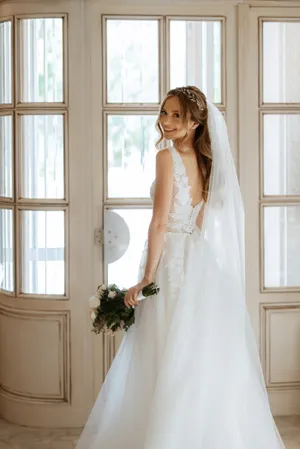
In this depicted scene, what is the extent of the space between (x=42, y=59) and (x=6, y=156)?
1.87ft

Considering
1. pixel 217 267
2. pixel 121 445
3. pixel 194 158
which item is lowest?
pixel 121 445

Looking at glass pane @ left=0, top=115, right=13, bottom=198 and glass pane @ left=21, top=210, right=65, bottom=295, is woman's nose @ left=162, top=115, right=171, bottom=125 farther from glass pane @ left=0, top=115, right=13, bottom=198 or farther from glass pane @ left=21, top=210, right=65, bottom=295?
glass pane @ left=0, top=115, right=13, bottom=198

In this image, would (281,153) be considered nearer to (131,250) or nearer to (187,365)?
(131,250)

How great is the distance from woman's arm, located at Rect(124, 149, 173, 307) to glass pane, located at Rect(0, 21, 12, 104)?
1.37 m

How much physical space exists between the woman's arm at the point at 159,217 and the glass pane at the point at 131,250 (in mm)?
991

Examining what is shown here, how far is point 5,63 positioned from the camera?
4438 mm

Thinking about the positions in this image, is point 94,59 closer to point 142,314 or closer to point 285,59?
point 285,59

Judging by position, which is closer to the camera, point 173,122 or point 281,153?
point 173,122

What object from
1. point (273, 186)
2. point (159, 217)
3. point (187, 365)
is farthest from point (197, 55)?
point (187, 365)

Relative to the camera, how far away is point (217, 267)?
11.4ft

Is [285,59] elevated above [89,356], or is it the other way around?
[285,59]

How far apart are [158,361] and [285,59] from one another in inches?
77.7

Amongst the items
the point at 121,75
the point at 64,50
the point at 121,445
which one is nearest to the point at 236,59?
the point at 121,75

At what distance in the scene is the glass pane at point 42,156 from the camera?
4363mm
